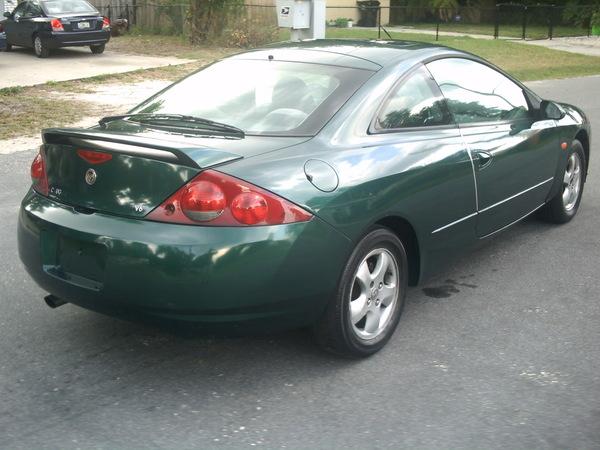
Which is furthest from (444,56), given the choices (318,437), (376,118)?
(318,437)

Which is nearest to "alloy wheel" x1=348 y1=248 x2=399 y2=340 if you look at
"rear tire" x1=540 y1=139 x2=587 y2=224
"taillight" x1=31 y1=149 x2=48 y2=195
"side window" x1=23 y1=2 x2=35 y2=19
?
"taillight" x1=31 y1=149 x2=48 y2=195

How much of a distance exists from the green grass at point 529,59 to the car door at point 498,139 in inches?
496

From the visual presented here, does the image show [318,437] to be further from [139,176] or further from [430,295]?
[430,295]

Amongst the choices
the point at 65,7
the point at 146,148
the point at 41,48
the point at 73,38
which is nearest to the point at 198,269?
the point at 146,148

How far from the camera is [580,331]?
14.4 ft

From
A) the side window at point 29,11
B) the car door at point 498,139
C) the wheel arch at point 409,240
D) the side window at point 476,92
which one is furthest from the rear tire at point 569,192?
the side window at point 29,11

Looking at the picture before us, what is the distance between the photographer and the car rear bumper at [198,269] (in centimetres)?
338

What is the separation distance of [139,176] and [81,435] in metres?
1.10

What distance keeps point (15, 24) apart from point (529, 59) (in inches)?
531

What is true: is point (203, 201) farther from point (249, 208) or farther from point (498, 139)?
point (498, 139)

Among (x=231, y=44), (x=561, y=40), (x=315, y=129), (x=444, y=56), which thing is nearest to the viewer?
(x=315, y=129)

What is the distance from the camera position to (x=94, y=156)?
368 centimetres

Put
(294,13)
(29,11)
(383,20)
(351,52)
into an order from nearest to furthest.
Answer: (351,52)
(294,13)
(29,11)
(383,20)

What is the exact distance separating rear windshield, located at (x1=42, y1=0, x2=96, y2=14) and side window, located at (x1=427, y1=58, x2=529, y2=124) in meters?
16.6
